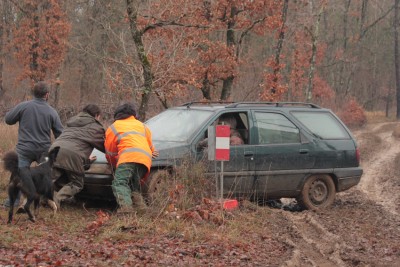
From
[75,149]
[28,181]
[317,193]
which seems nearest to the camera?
[28,181]

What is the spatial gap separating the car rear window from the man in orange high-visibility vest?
3.26 m

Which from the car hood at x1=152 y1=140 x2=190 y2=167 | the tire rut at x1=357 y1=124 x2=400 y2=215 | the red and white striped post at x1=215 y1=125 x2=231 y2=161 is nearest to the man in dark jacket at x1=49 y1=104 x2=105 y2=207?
the car hood at x1=152 y1=140 x2=190 y2=167

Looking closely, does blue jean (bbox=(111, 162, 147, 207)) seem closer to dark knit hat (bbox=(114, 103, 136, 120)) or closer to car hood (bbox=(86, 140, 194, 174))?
car hood (bbox=(86, 140, 194, 174))

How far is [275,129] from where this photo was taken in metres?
10.5

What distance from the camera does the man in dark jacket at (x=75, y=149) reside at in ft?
28.8

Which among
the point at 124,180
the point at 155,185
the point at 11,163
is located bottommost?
the point at 155,185

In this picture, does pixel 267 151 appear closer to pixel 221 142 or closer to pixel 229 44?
pixel 221 142

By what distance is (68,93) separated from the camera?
1721 inches

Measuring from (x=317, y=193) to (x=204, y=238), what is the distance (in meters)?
4.07

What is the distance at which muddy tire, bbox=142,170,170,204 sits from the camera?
344 inches

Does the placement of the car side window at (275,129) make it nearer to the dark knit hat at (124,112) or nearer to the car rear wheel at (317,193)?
the car rear wheel at (317,193)

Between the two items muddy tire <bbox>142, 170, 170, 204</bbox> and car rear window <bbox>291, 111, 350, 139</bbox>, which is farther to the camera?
car rear window <bbox>291, 111, 350, 139</bbox>

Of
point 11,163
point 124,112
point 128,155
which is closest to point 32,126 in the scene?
point 11,163

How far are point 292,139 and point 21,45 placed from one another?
28.6 meters
